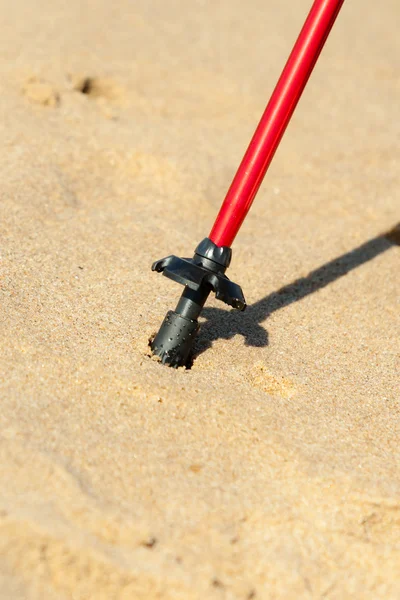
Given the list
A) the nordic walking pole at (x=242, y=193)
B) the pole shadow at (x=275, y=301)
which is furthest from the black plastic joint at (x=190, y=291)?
the pole shadow at (x=275, y=301)

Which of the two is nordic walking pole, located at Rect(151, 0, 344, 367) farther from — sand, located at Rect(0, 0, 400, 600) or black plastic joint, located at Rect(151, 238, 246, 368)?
sand, located at Rect(0, 0, 400, 600)

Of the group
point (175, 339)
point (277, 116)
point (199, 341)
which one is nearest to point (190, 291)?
point (175, 339)

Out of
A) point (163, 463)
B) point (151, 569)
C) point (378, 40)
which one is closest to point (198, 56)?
point (378, 40)

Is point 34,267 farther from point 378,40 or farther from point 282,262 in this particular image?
point 378,40

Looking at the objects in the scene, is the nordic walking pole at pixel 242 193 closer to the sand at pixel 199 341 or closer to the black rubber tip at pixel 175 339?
the black rubber tip at pixel 175 339

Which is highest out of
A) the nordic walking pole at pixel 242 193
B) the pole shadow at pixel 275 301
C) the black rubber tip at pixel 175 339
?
the nordic walking pole at pixel 242 193
